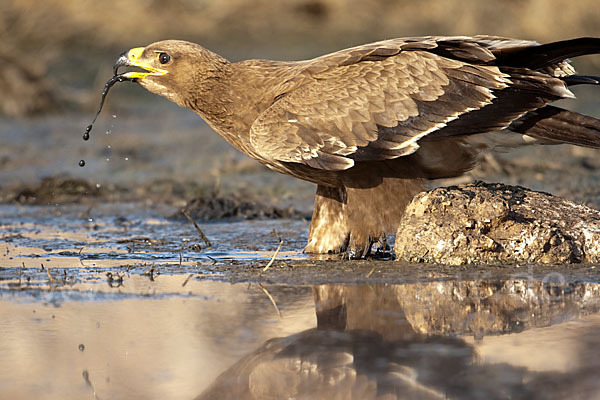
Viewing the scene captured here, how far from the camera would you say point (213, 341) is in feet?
14.2

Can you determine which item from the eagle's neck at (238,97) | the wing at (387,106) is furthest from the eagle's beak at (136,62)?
the wing at (387,106)

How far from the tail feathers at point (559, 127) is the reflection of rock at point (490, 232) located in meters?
0.52

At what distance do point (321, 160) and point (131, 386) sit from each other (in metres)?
2.72

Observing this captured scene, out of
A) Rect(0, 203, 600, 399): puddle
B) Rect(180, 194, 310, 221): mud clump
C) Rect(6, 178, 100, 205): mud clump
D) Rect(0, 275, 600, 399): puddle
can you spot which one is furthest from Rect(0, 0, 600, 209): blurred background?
Rect(0, 275, 600, 399): puddle

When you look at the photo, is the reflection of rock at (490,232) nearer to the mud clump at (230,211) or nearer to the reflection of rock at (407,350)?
the reflection of rock at (407,350)

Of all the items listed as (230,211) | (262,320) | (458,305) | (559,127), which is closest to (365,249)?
(559,127)

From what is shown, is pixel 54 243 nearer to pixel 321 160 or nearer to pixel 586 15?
pixel 321 160

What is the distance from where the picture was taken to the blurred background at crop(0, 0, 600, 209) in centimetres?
1329

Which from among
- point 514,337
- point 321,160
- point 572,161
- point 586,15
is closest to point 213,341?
point 514,337

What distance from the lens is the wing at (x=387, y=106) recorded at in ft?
20.4

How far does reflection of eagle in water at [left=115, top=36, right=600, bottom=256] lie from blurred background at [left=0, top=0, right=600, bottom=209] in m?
5.37

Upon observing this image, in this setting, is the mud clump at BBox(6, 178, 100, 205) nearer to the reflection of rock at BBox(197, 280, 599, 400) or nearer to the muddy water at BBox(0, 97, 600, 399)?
the muddy water at BBox(0, 97, 600, 399)

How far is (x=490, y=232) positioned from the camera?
19.9 feet

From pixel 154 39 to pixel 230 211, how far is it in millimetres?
9601
